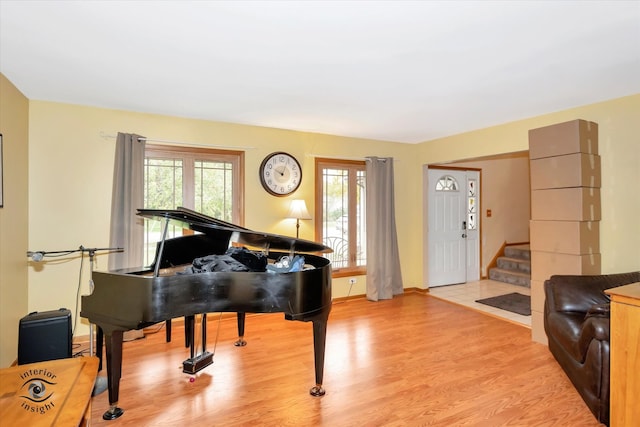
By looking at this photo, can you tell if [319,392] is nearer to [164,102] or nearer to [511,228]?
[164,102]

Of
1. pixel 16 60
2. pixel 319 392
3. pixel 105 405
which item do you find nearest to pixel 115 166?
pixel 16 60

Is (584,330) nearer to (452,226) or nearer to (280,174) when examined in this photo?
(280,174)

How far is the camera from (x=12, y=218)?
9.45 feet

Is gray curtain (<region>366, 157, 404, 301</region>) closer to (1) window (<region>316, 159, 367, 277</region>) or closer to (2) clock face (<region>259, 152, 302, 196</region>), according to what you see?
(1) window (<region>316, 159, 367, 277</region>)

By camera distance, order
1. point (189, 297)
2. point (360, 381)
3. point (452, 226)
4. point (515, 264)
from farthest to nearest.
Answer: point (515, 264), point (452, 226), point (360, 381), point (189, 297)

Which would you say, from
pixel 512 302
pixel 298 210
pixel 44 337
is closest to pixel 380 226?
pixel 298 210

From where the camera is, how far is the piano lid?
2.21 m

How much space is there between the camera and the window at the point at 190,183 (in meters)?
3.88

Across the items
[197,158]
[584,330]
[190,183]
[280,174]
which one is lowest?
[584,330]

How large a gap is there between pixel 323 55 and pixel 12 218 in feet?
9.58

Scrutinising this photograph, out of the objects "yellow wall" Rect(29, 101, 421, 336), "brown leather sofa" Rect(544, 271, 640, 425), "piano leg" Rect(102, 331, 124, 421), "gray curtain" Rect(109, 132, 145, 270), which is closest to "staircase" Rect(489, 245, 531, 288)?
"brown leather sofa" Rect(544, 271, 640, 425)

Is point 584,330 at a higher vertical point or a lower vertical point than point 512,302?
higher

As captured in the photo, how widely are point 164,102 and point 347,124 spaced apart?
2077 millimetres

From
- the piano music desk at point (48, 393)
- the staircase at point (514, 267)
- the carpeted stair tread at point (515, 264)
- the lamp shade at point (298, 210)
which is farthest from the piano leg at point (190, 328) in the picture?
→ the carpeted stair tread at point (515, 264)
